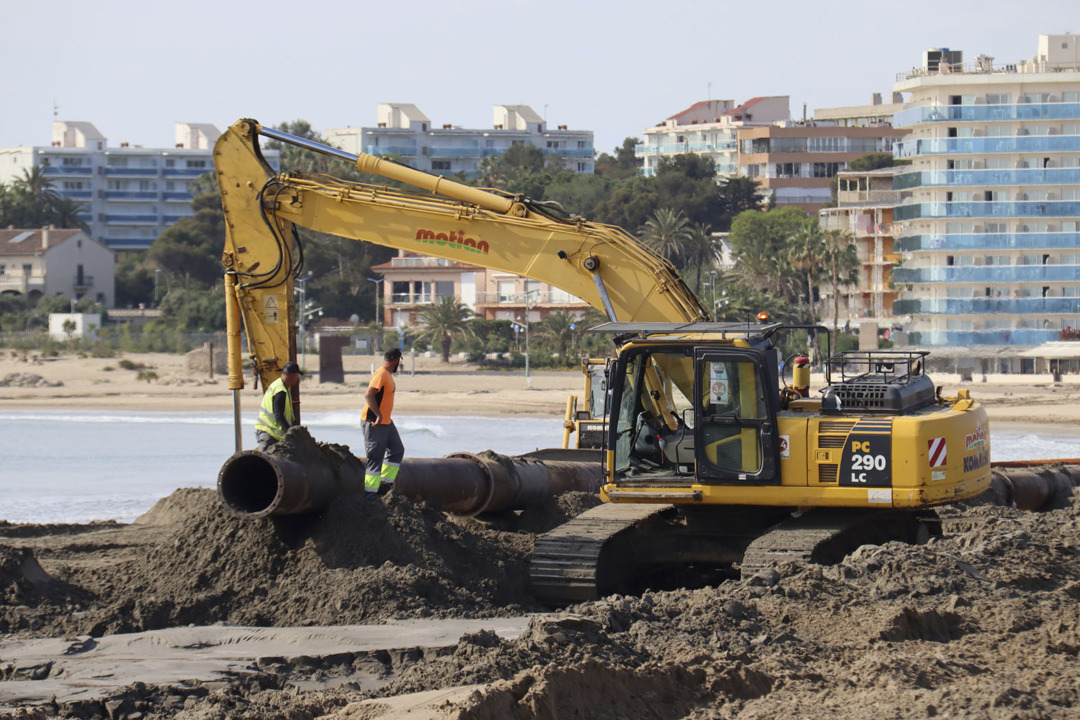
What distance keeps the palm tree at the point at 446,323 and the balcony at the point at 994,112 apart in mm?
24528

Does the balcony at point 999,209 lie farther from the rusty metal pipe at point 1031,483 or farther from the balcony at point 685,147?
the balcony at point 685,147

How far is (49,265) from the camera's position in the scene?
96.2m

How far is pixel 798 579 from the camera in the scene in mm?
9648

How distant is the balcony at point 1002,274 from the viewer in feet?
219

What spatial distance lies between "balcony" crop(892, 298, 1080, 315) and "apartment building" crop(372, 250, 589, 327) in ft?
65.7

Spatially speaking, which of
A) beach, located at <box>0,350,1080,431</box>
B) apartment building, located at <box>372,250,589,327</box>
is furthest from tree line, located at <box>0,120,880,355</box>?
beach, located at <box>0,350,1080,431</box>

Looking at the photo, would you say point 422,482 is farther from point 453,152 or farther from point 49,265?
point 453,152

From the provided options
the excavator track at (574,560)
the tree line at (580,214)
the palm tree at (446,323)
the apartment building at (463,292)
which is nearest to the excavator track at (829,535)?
the excavator track at (574,560)

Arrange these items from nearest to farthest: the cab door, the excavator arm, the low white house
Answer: the cab door < the excavator arm < the low white house

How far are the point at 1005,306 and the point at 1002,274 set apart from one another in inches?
67.3

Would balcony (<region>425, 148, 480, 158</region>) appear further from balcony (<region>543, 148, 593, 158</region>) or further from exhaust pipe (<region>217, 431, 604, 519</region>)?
exhaust pipe (<region>217, 431, 604, 519</region>)

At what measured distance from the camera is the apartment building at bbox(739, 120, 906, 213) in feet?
393

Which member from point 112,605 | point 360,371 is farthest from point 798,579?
point 360,371

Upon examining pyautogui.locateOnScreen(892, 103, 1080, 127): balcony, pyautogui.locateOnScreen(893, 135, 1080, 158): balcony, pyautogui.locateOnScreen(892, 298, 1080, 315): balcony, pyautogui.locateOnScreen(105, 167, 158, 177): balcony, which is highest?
pyautogui.locateOnScreen(105, 167, 158, 177): balcony
